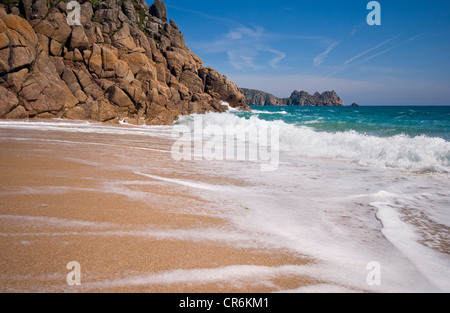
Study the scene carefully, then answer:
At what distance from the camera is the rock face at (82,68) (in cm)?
2009

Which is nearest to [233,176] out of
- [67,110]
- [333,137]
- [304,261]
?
[304,261]

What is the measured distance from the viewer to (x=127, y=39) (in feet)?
104

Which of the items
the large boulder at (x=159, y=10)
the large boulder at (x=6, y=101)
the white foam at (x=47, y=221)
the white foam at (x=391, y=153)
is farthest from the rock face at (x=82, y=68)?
the white foam at (x=47, y=221)

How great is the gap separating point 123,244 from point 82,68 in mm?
28642

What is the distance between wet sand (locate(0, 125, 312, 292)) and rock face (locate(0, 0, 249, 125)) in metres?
20.1

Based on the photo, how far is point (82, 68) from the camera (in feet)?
85.4

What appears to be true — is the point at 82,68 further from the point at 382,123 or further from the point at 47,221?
the point at 382,123

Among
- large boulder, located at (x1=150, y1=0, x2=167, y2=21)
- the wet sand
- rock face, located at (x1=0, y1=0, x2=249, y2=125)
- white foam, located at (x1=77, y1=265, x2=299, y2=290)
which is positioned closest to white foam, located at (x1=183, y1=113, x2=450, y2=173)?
the wet sand

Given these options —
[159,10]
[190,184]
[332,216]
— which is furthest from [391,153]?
[159,10]

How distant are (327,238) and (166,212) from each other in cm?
217

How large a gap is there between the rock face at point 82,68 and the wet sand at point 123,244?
2013cm

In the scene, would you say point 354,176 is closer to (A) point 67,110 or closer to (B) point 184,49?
(A) point 67,110

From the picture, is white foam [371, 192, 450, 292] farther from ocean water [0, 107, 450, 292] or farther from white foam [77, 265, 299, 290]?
white foam [77, 265, 299, 290]

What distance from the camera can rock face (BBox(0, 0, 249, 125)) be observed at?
20.1 metres
